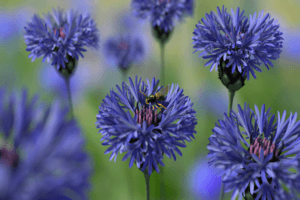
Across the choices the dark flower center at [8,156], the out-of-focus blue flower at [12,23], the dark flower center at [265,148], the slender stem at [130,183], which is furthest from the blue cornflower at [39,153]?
the out-of-focus blue flower at [12,23]

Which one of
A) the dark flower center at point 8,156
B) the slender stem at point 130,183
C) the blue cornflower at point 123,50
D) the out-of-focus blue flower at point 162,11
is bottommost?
the slender stem at point 130,183

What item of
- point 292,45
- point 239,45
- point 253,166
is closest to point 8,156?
point 253,166

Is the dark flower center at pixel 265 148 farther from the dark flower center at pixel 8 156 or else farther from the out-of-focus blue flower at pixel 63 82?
the out-of-focus blue flower at pixel 63 82

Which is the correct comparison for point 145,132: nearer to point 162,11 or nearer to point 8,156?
point 8,156

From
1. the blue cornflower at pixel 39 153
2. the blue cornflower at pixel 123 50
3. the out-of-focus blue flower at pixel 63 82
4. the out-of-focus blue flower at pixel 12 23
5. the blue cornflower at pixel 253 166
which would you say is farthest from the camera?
the out-of-focus blue flower at pixel 12 23

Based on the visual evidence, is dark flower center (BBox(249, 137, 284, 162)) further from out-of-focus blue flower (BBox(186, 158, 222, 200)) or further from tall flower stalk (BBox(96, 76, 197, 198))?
out-of-focus blue flower (BBox(186, 158, 222, 200))

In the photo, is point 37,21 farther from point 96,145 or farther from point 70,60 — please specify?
point 96,145

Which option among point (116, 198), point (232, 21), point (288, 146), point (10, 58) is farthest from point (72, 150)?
point (10, 58)
